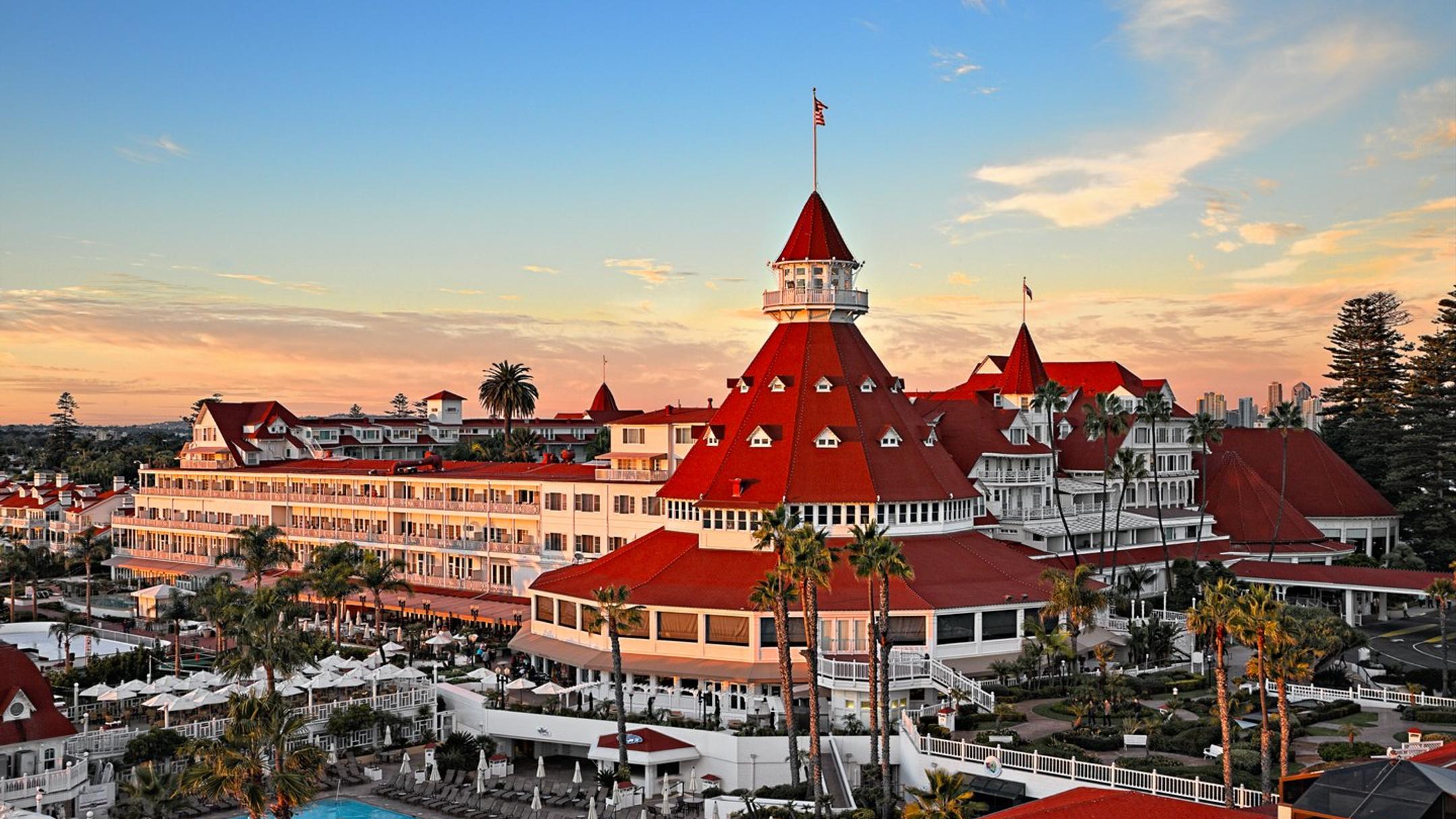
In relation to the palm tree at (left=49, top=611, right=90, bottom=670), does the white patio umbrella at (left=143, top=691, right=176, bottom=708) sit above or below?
above

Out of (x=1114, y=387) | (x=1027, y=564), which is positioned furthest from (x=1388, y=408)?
(x=1027, y=564)

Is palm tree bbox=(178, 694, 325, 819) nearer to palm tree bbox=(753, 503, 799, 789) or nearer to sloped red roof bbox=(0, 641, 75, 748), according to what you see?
sloped red roof bbox=(0, 641, 75, 748)

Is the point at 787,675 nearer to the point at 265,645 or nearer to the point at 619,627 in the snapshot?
the point at 619,627

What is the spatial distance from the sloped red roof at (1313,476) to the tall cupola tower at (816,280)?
106 ft

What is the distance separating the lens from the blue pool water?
43.1m

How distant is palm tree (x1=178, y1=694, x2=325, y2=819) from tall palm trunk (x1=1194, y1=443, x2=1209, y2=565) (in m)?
48.0

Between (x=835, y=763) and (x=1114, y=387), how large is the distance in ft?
→ 154

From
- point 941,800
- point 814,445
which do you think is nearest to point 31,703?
point 941,800

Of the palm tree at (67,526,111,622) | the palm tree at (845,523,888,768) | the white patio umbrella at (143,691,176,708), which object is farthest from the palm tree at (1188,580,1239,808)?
the palm tree at (67,526,111,622)

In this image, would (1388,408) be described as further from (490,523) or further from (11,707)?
(11,707)

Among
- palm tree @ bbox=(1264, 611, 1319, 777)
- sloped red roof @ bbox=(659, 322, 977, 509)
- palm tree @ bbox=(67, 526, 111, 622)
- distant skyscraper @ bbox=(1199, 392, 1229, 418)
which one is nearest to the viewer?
palm tree @ bbox=(1264, 611, 1319, 777)

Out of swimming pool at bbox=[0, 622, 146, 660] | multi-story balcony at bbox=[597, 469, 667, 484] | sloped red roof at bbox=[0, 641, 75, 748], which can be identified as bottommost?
swimming pool at bbox=[0, 622, 146, 660]

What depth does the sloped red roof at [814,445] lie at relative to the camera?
200 feet

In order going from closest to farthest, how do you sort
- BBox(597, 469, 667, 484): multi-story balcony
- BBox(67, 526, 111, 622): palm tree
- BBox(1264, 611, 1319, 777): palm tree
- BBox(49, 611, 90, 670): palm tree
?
BBox(1264, 611, 1319, 777): palm tree → BBox(49, 611, 90, 670): palm tree → BBox(597, 469, 667, 484): multi-story balcony → BBox(67, 526, 111, 622): palm tree
